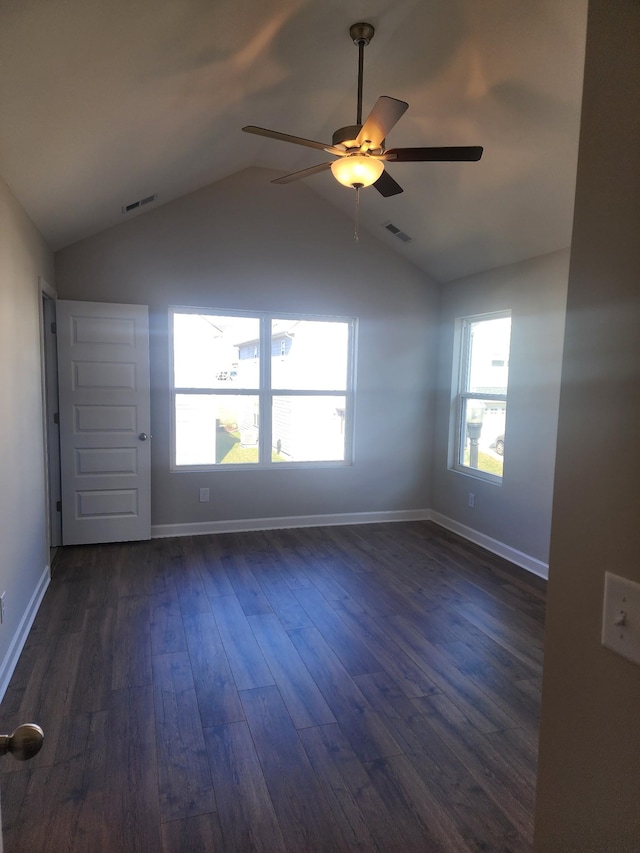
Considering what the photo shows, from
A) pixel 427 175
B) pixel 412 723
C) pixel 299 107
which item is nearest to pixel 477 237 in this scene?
pixel 427 175

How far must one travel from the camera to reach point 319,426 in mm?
5309

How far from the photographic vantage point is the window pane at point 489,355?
4.59 m

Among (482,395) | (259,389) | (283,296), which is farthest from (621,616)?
(283,296)

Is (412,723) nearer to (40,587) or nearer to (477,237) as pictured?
(40,587)

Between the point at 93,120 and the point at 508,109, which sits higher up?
the point at 508,109

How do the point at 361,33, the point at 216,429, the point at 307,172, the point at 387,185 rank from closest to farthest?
the point at 361,33 → the point at 307,172 → the point at 387,185 → the point at 216,429

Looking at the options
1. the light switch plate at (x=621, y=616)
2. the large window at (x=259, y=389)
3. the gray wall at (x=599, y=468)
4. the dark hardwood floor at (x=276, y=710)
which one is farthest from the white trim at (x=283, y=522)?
the light switch plate at (x=621, y=616)

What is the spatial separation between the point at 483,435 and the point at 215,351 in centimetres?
272

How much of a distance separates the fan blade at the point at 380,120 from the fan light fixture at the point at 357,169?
72 millimetres

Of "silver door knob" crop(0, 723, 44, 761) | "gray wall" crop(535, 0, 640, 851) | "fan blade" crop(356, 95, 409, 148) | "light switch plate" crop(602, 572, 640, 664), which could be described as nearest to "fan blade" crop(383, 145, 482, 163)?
"fan blade" crop(356, 95, 409, 148)

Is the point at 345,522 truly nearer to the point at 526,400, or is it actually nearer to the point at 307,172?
the point at 526,400

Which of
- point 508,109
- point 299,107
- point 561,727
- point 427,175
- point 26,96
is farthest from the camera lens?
point 427,175

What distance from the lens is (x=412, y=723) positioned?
2301mm

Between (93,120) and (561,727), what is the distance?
3.00 metres
